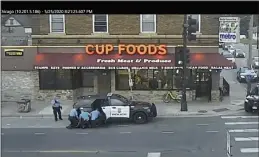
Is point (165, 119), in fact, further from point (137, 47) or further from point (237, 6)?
point (237, 6)

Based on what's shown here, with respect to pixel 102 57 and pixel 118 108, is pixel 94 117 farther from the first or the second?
pixel 102 57

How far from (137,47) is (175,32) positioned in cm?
202

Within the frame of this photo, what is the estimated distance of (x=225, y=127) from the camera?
1417 centimetres

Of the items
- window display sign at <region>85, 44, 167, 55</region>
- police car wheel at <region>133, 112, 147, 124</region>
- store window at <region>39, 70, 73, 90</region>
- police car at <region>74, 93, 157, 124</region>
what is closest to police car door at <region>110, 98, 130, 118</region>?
police car at <region>74, 93, 157, 124</region>

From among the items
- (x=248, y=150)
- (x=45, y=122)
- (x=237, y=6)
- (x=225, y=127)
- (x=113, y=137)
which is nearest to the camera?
(x=237, y=6)

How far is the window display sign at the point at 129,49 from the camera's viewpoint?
19516 millimetres

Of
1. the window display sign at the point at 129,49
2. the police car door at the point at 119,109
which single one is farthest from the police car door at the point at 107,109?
the window display sign at the point at 129,49

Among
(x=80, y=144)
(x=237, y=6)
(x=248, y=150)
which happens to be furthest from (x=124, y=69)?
(x=237, y=6)

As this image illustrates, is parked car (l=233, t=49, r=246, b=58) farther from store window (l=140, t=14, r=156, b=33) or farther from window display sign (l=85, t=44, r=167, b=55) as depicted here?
window display sign (l=85, t=44, r=167, b=55)

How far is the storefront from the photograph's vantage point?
19.5m

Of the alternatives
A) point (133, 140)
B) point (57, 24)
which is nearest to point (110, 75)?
point (57, 24)

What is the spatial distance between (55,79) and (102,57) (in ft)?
8.90

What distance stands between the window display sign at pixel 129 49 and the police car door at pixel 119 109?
500 cm

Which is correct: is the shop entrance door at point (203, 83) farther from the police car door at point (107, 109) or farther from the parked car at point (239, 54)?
the parked car at point (239, 54)
